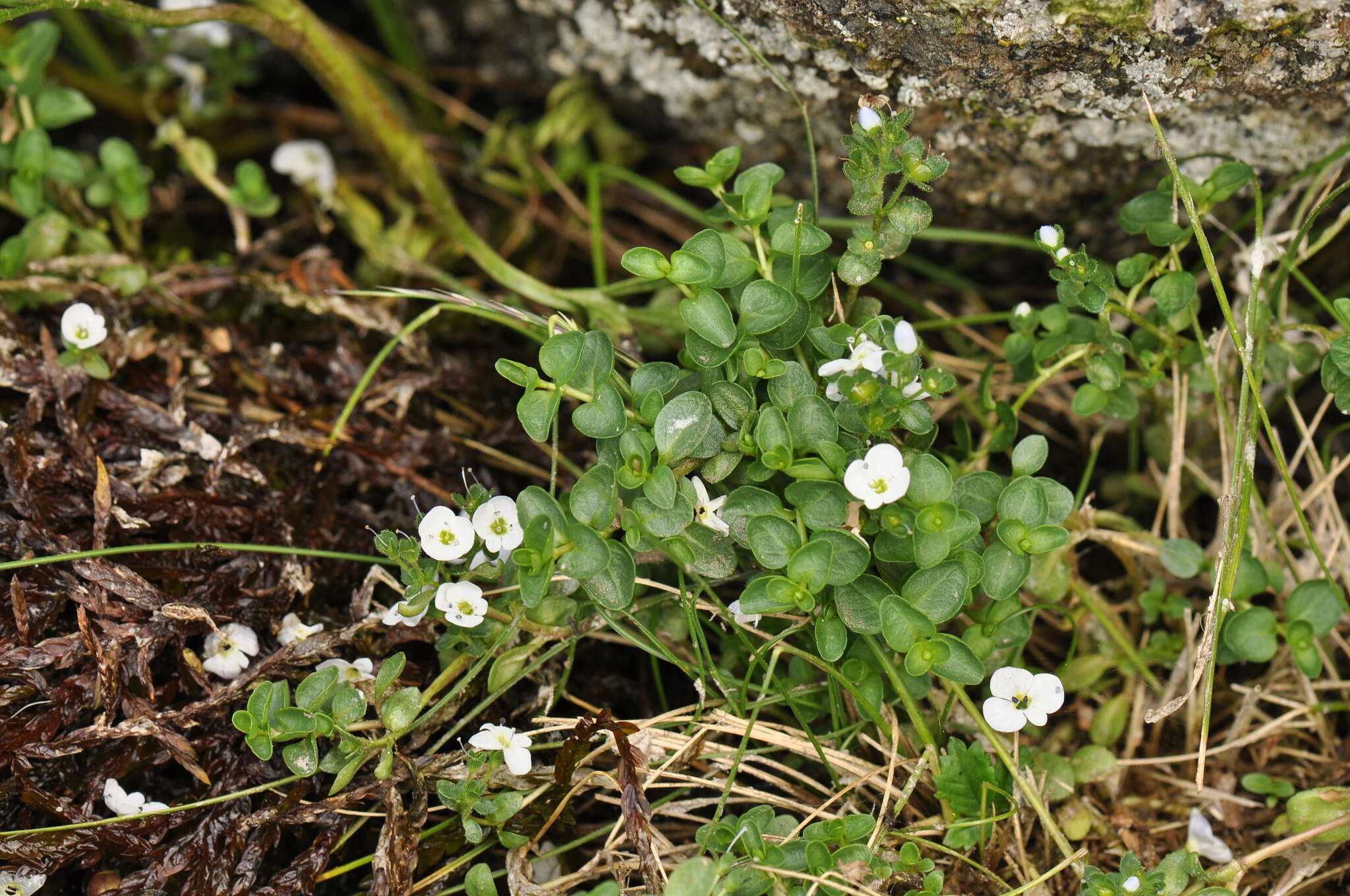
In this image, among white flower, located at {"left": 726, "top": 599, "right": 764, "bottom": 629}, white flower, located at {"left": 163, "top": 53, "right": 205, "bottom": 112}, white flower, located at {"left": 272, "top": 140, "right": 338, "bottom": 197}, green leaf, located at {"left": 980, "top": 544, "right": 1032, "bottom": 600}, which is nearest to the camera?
green leaf, located at {"left": 980, "top": 544, "right": 1032, "bottom": 600}

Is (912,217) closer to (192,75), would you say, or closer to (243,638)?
(243,638)

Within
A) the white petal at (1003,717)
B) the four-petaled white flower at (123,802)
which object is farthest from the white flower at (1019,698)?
the four-petaled white flower at (123,802)

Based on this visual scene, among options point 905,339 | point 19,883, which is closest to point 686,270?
point 905,339

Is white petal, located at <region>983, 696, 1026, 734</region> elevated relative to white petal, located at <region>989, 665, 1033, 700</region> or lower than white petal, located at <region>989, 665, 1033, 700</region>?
lower

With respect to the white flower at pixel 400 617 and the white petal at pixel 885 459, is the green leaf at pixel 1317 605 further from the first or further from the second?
the white flower at pixel 400 617

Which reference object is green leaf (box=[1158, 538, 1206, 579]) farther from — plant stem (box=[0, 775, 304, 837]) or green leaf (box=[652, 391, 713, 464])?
plant stem (box=[0, 775, 304, 837])

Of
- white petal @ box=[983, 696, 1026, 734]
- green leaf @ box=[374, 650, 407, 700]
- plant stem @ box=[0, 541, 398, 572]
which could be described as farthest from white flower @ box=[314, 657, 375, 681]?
white petal @ box=[983, 696, 1026, 734]
